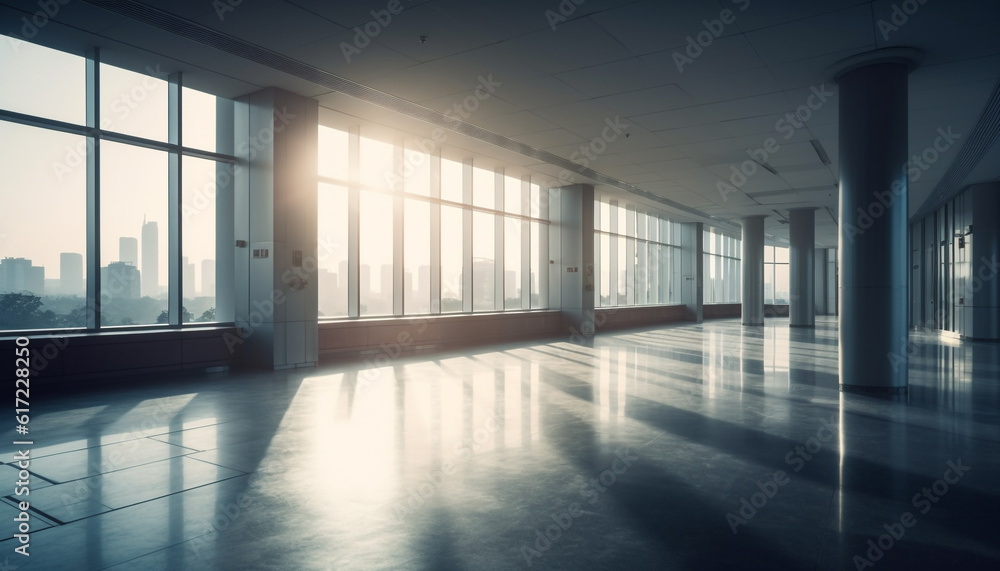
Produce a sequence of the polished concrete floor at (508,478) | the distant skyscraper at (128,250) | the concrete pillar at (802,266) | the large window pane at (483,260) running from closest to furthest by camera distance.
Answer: the polished concrete floor at (508,478) → the distant skyscraper at (128,250) → the large window pane at (483,260) → the concrete pillar at (802,266)

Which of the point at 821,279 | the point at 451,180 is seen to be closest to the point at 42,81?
the point at 451,180

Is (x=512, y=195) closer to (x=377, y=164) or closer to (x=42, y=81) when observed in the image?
(x=377, y=164)

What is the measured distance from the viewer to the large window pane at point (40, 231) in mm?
8203

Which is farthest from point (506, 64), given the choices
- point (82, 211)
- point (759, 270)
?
point (759, 270)

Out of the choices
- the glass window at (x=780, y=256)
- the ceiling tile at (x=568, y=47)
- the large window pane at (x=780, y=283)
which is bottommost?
the large window pane at (x=780, y=283)

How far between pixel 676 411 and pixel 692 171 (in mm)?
10680

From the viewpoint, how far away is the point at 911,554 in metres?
3.19

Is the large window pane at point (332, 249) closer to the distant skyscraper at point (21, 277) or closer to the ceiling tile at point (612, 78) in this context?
the distant skyscraper at point (21, 277)

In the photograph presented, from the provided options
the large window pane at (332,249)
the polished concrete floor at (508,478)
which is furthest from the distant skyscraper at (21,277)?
the large window pane at (332,249)

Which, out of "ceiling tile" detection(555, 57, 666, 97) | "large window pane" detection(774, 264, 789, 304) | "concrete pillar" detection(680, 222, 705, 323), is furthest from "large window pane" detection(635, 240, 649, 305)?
"large window pane" detection(774, 264, 789, 304)

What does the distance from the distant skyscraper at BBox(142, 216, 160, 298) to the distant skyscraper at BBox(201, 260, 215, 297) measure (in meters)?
0.80

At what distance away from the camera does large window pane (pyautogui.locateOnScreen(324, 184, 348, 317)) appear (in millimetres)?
12133

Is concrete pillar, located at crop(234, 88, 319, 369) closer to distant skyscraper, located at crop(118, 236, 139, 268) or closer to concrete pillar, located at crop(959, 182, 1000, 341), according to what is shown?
distant skyscraper, located at crop(118, 236, 139, 268)

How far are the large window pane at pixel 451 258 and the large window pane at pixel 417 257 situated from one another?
1.63 ft
